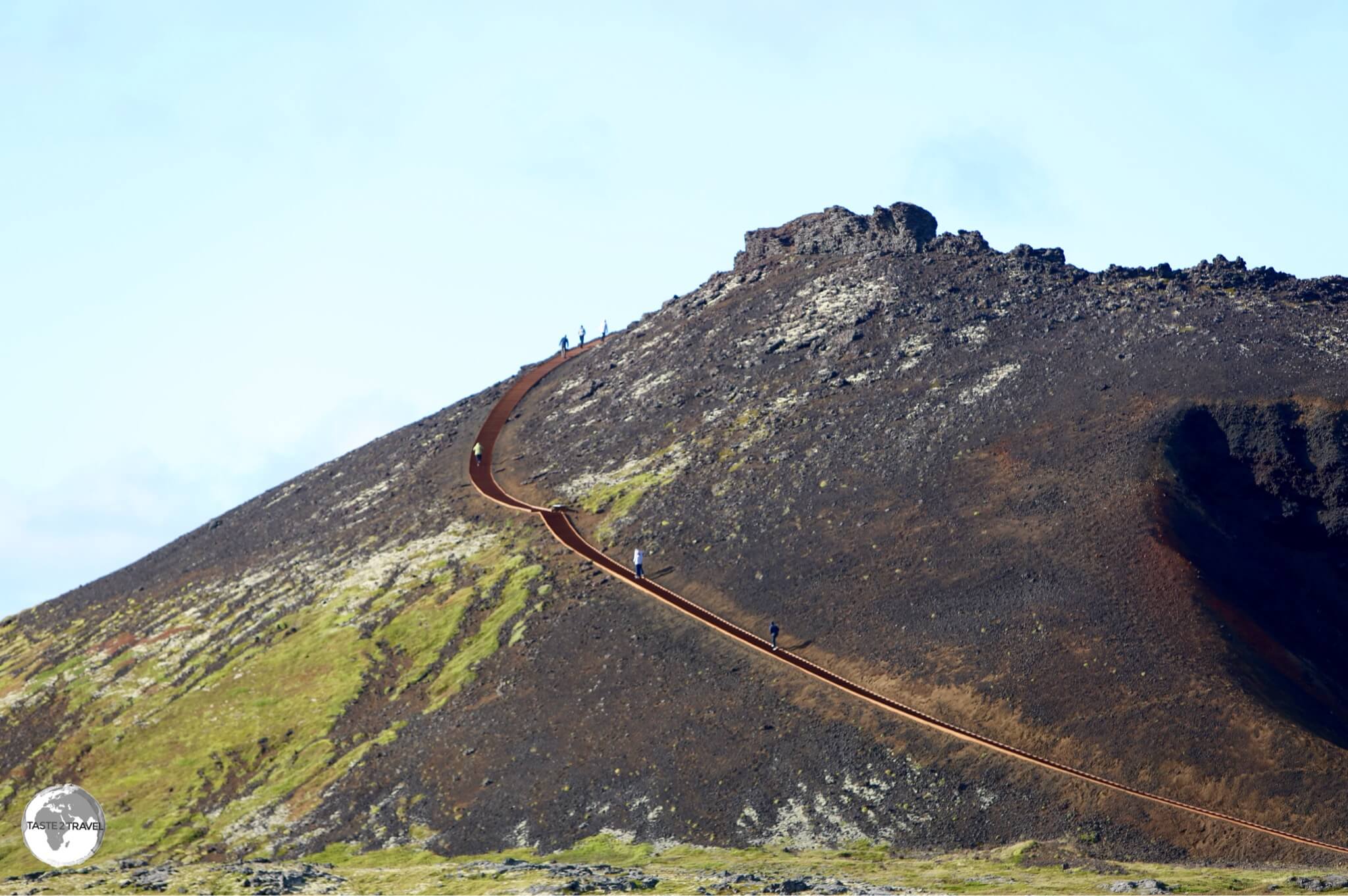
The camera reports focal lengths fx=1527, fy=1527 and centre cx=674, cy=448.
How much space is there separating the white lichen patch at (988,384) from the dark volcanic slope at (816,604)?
25 centimetres


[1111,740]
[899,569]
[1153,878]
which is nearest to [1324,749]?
[1111,740]

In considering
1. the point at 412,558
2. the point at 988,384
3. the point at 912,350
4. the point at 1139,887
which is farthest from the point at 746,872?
the point at 912,350

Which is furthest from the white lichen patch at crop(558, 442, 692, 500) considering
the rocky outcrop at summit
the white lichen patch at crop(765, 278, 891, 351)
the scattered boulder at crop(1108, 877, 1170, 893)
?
the scattered boulder at crop(1108, 877, 1170, 893)

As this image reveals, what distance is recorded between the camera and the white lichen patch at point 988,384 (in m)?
92.1

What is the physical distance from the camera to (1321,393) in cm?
8569

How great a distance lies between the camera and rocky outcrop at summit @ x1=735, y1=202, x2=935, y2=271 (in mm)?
117250

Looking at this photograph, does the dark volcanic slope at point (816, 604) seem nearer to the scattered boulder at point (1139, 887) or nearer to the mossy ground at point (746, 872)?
the mossy ground at point (746, 872)

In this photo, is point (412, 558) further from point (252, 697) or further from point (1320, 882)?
point (1320, 882)

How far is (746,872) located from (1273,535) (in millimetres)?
38497

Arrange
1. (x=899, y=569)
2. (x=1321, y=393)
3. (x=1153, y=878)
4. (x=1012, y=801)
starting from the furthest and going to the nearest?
(x=1321, y=393) < (x=899, y=569) < (x=1012, y=801) < (x=1153, y=878)

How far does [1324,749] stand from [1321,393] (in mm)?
28953

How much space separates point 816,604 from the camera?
3086 inches

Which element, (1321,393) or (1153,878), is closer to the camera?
(1153,878)

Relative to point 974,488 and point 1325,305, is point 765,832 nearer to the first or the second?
point 974,488
